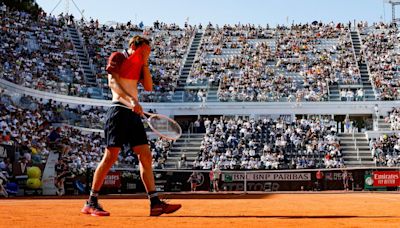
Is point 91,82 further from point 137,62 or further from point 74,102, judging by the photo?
point 137,62

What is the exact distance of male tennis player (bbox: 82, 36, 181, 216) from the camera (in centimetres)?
901

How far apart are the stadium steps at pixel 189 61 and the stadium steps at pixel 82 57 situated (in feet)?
21.5

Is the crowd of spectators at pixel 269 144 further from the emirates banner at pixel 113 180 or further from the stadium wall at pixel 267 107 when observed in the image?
the emirates banner at pixel 113 180

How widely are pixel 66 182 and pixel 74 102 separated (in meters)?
13.8

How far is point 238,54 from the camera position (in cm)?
5447

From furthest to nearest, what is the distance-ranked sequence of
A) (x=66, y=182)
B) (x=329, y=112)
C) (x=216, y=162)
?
(x=329, y=112)
(x=216, y=162)
(x=66, y=182)

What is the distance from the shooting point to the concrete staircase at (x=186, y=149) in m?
42.7

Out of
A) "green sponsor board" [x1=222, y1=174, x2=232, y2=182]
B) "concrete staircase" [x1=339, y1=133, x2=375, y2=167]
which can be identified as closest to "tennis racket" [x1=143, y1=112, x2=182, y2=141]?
"green sponsor board" [x1=222, y1=174, x2=232, y2=182]

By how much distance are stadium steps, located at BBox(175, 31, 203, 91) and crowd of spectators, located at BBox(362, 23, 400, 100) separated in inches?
551

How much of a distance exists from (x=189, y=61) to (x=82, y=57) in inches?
350

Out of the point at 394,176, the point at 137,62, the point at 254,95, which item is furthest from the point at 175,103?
the point at 137,62

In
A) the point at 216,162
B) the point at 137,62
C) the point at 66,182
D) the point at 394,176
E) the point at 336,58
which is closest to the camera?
the point at 137,62

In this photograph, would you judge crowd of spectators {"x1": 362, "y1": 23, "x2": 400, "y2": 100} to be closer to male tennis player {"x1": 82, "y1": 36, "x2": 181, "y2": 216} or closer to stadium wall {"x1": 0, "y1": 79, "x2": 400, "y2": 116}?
stadium wall {"x1": 0, "y1": 79, "x2": 400, "y2": 116}

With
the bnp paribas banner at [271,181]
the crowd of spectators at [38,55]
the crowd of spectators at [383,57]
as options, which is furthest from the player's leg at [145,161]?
the crowd of spectators at [383,57]
